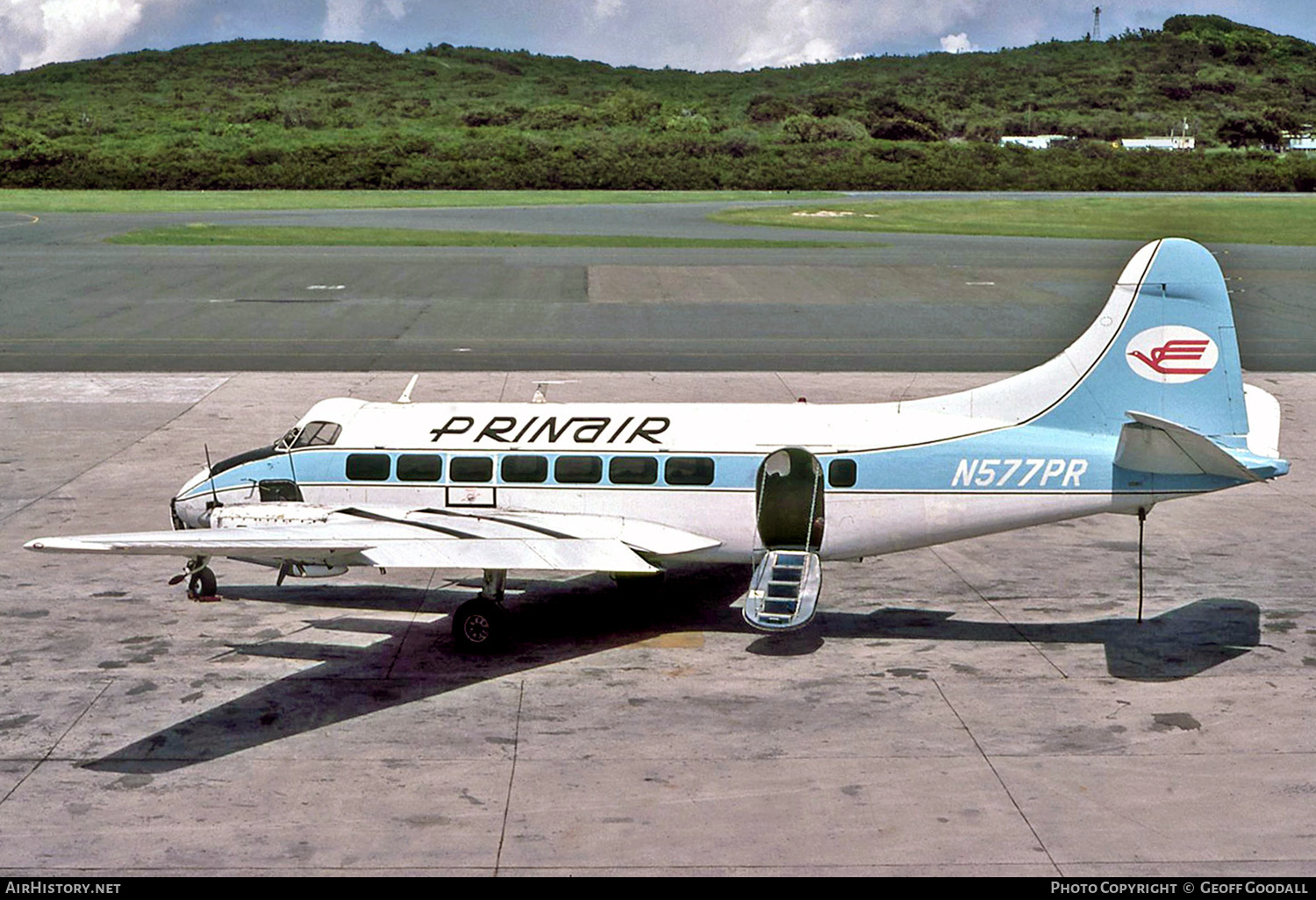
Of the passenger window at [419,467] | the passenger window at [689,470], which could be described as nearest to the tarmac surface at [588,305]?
the passenger window at [419,467]

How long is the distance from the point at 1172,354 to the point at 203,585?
51.5 feet

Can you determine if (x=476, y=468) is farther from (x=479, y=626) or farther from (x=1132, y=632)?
(x=1132, y=632)

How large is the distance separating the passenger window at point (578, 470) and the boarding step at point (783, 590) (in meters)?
2.98

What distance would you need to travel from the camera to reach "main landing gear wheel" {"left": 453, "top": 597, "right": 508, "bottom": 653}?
21203 millimetres

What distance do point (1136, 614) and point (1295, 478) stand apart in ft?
40.0

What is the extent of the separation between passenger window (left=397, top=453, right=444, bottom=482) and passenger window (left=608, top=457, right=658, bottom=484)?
283 cm

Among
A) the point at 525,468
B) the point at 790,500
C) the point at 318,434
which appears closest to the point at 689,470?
the point at 790,500

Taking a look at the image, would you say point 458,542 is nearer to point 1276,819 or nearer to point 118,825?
point 118,825

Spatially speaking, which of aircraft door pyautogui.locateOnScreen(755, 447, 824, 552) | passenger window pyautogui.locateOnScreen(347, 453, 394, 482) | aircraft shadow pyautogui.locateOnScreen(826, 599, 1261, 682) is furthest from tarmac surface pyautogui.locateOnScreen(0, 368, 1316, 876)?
passenger window pyautogui.locateOnScreen(347, 453, 394, 482)

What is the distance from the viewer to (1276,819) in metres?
15.4

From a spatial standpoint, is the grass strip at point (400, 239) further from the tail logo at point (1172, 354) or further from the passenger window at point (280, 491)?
the tail logo at point (1172, 354)

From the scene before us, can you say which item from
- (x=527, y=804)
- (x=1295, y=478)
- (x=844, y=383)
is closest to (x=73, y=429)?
(x=844, y=383)

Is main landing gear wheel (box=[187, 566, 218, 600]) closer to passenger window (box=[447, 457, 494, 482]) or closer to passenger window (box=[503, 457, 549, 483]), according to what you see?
passenger window (box=[447, 457, 494, 482])

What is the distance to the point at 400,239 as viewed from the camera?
94.9 metres
